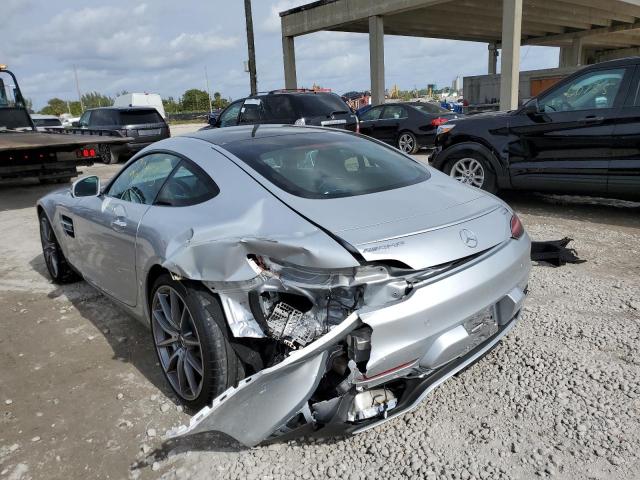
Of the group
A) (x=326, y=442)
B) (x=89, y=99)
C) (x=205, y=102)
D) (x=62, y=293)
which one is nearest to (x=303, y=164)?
(x=326, y=442)

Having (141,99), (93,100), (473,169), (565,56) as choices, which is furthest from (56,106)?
(473,169)

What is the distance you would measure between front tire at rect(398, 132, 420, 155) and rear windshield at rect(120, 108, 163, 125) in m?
7.01

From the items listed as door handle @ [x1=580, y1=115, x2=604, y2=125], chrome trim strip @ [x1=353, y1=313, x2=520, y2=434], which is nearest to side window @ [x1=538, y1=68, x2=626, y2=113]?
door handle @ [x1=580, y1=115, x2=604, y2=125]

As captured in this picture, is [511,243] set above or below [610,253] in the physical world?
above

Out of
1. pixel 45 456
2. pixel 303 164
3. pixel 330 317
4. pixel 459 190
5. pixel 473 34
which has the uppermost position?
pixel 473 34

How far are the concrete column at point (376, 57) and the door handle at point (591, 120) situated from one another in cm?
1668

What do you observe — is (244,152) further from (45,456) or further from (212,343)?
(45,456)

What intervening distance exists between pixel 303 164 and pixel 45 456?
197 centimetres

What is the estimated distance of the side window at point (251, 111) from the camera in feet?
35.9

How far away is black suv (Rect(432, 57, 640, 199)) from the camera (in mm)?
5734

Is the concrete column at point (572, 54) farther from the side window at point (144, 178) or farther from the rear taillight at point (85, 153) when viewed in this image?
the side window at point (144, 178)

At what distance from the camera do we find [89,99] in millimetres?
82750

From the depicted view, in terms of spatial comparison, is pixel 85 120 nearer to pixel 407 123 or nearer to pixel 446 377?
pixel 407 123

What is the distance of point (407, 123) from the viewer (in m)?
13.6
